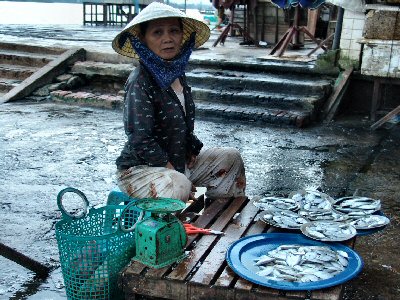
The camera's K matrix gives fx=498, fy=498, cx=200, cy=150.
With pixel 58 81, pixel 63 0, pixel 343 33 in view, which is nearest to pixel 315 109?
pixel 343 33

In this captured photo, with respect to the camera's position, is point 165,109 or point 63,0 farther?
point 63,0

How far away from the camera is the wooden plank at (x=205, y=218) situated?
2832 millimetres

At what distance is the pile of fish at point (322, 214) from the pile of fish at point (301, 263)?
0.63 ft

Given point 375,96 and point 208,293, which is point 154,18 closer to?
point 208,293

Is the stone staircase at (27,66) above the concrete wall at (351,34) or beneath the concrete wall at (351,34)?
beneath

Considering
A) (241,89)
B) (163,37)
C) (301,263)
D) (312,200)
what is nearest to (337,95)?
(241,89)

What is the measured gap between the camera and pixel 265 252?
3.16m

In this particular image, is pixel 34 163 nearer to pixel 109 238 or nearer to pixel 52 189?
pixel 52 189

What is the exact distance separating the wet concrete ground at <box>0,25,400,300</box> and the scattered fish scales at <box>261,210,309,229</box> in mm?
644

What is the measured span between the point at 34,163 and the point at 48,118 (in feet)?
9.27

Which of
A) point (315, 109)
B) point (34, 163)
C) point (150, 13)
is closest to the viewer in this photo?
point (150, 13)

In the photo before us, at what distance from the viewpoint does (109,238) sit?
292 cm

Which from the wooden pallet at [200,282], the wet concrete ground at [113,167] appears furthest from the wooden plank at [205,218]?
the wet concrete ground at [113,167]

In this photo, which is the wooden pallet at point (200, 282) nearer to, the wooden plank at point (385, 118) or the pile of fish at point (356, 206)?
the pile of fish at point (356, 206)
